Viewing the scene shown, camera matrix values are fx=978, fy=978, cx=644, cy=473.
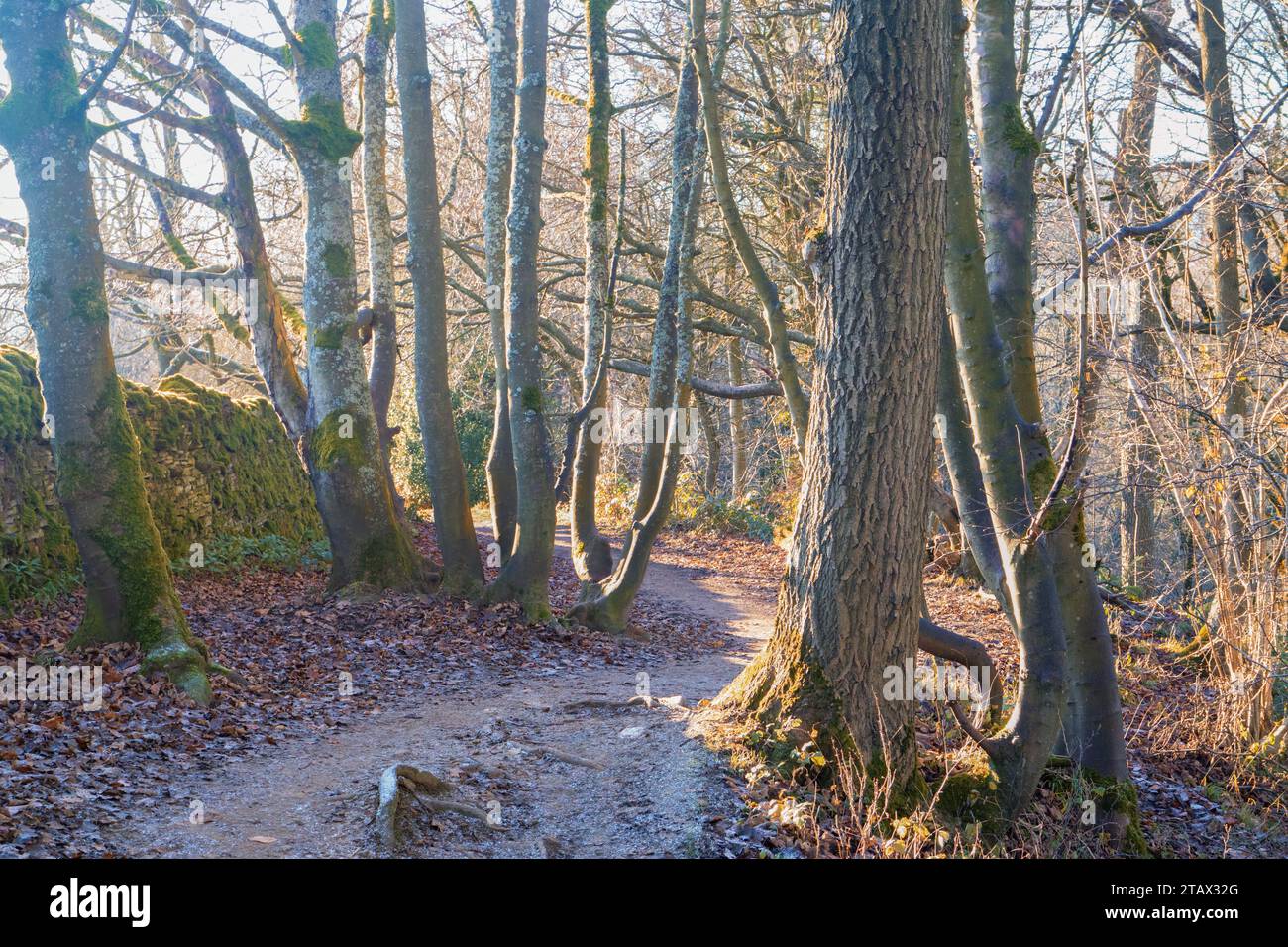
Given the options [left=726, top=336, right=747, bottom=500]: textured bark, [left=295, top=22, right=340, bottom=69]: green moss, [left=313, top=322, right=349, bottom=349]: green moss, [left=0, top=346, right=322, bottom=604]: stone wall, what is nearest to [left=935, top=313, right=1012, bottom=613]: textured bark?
[left=313, top=322, right=349, bottom=349]: green moss

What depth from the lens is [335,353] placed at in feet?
32.7

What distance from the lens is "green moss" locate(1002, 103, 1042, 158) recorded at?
5930 millimetres

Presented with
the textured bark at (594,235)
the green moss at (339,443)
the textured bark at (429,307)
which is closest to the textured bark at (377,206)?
the textured bark at (429,307)

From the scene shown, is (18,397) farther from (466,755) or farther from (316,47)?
(466,755)

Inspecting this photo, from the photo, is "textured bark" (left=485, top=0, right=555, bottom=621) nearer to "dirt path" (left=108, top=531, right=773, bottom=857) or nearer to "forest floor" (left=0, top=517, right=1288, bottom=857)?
"forest floor" (left=0, top=517, right=1288, bottom=857)

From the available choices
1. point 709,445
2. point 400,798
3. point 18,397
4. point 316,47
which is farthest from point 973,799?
point 709,445

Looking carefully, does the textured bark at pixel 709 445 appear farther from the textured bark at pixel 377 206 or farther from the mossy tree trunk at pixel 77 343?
the mossy tree trunk at pixel 77 343

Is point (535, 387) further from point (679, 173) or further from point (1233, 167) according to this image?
point (1233, 167)

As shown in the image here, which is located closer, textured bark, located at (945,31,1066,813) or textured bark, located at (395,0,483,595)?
textured bark, located at (945,31,1066,813)

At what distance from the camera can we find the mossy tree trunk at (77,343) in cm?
646

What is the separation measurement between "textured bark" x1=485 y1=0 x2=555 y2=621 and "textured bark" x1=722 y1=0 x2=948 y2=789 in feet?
16.5

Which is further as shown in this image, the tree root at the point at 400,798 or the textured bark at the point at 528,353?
the textured bark at the point at 528,353

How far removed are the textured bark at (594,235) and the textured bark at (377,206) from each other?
2.33m

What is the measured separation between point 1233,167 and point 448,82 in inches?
424
